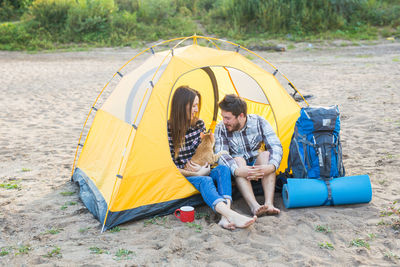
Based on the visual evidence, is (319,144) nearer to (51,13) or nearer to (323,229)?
(323,229)

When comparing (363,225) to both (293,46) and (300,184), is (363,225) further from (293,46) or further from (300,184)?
(293,46)

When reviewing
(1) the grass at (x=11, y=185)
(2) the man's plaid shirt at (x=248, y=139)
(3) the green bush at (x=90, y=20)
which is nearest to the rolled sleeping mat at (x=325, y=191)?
(2) the man's plaid shirt at (x=248, y=139)

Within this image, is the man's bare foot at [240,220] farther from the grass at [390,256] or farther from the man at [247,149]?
the grass at [390,256]

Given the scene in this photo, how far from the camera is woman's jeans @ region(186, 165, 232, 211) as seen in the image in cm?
389

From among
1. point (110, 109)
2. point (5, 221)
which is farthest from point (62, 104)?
point (5, 221)

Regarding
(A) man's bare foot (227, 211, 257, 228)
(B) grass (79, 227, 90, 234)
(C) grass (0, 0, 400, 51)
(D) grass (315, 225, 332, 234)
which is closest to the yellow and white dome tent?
(B) grass (79, 227, 90, 234)

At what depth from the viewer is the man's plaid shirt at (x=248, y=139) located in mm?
4426

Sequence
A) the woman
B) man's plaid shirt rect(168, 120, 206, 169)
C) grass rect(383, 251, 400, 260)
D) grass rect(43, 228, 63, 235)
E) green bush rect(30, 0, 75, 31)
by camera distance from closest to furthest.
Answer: grass rect(383, 251, 400, 260) → grass rect(43, 228, 63, 235) → the woman → man's plaid shirt rect(168, 120, 206, 169) → green bush rect(30, 0, 75, 31)

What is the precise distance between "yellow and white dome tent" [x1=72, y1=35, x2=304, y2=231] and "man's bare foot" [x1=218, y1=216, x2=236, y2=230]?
496 mm

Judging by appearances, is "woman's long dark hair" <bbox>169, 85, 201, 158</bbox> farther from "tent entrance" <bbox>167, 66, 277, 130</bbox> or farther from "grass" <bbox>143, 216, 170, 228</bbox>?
"tent entrance" <bbox>167, 66, 277, 130</bbox>

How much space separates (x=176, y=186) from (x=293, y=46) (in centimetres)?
1340

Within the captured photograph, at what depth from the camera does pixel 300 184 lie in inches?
158

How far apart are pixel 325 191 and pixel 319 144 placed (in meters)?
0.45

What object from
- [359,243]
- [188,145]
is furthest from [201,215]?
[359,243]
